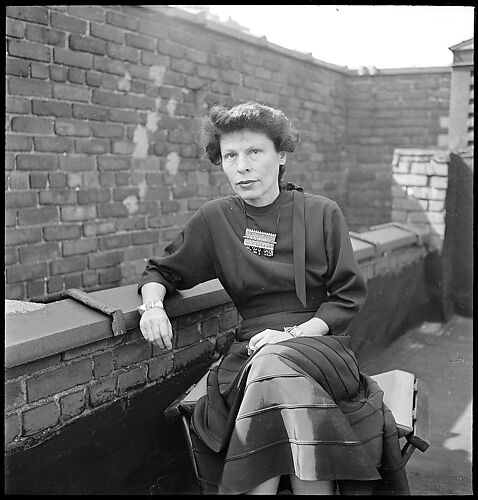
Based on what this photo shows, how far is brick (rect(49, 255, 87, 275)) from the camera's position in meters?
4.31

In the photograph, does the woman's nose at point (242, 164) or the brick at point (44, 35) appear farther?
the brick at point (44, 35)

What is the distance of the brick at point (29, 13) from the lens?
382 cm

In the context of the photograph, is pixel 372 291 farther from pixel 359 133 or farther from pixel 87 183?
pixel 359 133

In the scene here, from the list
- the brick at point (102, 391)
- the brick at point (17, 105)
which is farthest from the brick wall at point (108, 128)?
the brick at point (102, 391)

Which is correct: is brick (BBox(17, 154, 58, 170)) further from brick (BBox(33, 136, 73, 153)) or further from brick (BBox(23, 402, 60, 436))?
brick (BBox(23, 402, 60, 436))

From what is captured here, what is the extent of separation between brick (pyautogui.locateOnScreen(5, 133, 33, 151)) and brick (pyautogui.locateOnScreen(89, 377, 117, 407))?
202 cm

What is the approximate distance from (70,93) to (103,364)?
7.96 feet

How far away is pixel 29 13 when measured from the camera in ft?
12.9

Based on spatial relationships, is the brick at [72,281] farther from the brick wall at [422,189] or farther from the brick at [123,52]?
the brick wall at [422,189]

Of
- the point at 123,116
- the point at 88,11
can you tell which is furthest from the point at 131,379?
the point at 88,11

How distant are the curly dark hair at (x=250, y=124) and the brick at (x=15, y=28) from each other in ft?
6.15

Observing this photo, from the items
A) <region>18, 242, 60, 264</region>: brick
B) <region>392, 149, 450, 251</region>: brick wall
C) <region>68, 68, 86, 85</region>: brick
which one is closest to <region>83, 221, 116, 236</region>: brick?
<region>18, 242, 60, 264</region>: brick

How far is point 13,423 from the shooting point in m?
2.15

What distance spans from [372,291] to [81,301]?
2844mm
